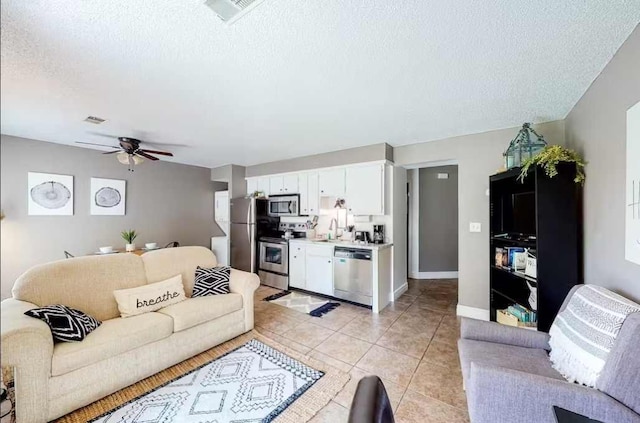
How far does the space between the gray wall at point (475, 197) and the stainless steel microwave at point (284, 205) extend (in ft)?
8.14

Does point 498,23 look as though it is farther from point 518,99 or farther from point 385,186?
point 385,186

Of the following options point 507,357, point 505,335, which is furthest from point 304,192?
point 507,357

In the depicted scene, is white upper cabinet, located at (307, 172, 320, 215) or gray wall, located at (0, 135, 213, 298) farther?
white upper cabinet, located at (307, 172, 320, 215)

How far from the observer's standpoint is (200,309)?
2.45 m

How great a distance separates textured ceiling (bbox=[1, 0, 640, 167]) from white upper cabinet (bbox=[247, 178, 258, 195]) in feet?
8.12

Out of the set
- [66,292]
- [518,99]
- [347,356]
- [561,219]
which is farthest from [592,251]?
[66,292]

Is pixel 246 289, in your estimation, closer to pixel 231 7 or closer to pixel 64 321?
pixel 64 321

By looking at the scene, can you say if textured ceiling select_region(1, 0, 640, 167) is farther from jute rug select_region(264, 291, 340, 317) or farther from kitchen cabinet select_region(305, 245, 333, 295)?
jute rug select_region(264, 291, 340, 317)

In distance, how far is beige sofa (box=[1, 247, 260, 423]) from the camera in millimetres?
1583

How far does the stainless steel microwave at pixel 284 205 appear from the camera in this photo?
15.6 feet

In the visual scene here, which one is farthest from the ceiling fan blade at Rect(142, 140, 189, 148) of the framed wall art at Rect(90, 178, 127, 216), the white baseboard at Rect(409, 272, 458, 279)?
the white baseboard at Rect(409, 272, 458, 279)

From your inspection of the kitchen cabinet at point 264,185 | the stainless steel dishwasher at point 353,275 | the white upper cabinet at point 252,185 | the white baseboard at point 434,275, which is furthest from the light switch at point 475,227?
the white upper cabinet at point 252,185

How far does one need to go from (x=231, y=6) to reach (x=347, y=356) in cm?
272

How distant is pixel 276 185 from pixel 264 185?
1.12ft
